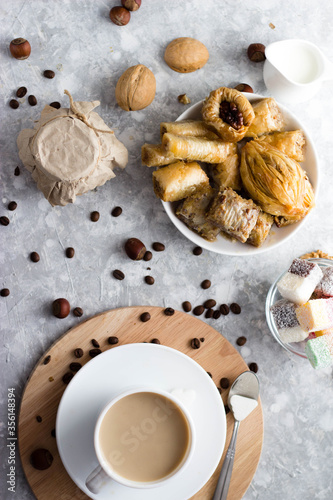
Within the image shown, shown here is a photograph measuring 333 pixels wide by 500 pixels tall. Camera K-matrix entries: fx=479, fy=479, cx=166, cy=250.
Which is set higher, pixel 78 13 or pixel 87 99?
pixel 78 13

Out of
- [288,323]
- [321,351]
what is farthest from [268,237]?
[321,351]

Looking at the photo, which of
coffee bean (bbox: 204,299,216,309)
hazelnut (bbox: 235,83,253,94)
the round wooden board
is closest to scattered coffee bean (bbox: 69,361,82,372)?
the round wooden board

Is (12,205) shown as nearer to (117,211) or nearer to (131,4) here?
(117,211)

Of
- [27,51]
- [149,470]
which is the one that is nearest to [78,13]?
[27,51]

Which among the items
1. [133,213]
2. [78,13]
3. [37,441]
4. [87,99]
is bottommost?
[37,441]

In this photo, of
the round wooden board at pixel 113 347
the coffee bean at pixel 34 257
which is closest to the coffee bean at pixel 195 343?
the round wooden board at pixel 113 347

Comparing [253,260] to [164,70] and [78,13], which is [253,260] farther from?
[78,13]

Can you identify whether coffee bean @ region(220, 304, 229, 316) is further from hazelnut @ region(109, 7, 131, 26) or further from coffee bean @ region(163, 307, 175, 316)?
hazelnut @ region(109, 7, 131, 26)

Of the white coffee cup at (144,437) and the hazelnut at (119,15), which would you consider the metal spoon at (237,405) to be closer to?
the white coffee cup at (144,437)
